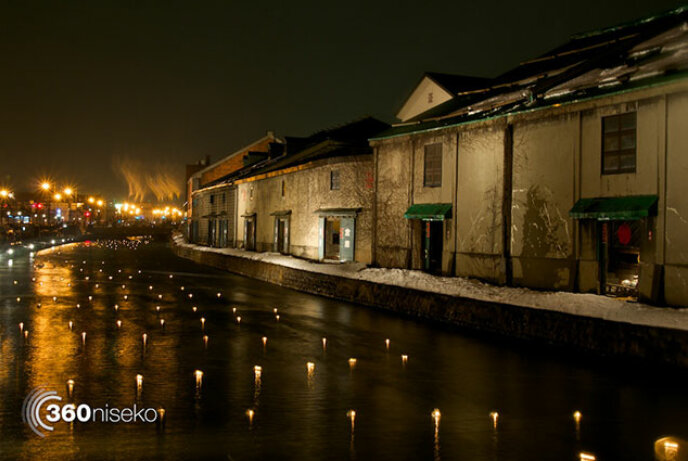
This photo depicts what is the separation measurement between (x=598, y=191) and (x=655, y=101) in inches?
114

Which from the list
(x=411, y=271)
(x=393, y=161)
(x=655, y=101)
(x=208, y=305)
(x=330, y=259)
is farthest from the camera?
(x=330, y=259)

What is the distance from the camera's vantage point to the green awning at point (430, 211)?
2320 centimetres

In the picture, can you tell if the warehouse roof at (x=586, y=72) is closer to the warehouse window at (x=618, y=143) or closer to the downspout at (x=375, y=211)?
the warehouse window at (x=618, y=143)

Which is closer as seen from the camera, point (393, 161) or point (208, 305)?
point (208, 305)

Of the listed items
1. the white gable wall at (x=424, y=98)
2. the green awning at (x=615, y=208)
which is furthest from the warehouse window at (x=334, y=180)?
the green awning at (x=615, y=208)

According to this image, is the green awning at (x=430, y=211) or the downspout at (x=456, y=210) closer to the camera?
the downspout at (x=456, y=210)

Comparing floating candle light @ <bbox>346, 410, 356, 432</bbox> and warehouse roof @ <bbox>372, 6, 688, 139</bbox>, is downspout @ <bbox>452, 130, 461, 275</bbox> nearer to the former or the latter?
warehouse roof @ <bbox>372, 6, 688, 139</bbox>

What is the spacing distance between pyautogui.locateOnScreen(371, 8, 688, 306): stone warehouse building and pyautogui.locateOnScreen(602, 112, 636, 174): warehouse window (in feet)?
0.11

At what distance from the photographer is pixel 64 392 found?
362 inches

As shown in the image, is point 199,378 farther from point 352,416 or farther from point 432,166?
point 432,166

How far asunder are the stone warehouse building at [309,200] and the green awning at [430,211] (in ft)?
15.9

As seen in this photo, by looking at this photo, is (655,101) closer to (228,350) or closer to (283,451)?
(228,350)

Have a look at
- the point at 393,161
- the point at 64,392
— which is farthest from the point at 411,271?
the point at 64,392

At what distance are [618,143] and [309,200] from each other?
21.5 m
